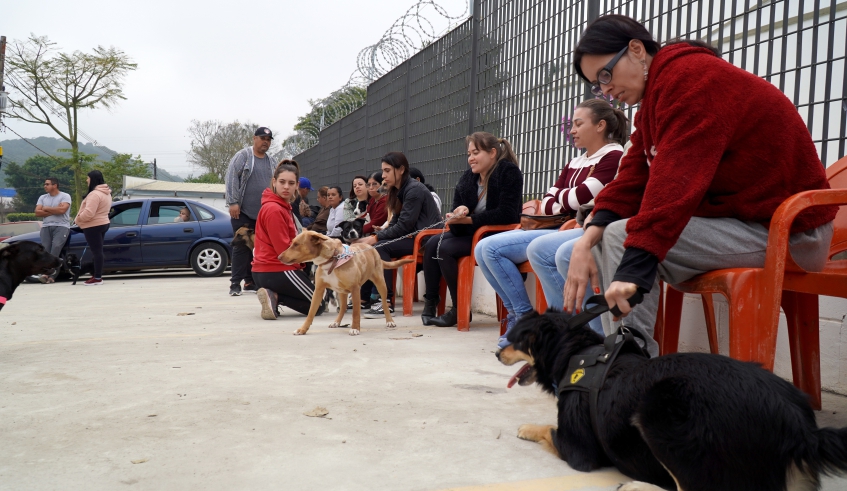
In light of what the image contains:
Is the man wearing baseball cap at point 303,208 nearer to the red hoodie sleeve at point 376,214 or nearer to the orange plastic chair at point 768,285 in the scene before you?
the red hoodie sleeve at point 376,214

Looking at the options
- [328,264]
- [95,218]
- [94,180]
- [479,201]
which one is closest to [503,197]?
[479,201]

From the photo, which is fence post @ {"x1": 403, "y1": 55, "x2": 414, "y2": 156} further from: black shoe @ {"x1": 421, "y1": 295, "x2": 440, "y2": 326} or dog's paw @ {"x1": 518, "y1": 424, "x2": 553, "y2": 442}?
dog's paw @ {"x1": 518, "y1": 424, "x2": 553, "y2": 442}

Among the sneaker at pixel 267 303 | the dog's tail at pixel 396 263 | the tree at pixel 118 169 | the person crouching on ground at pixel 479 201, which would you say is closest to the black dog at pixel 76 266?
the sneaker at pixel 267 303

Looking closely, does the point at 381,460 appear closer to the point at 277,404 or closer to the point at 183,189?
the point at 277,404

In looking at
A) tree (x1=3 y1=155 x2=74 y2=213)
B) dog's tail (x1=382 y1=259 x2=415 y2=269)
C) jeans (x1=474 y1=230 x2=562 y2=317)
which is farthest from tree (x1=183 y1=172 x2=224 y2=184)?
jeans (x1=474 y1=230 x2=562 y2=317)

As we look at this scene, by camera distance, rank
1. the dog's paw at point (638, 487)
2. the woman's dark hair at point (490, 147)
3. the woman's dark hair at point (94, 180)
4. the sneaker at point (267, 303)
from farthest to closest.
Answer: the woman's dark hair at point (94, 180) < the sneaker at point (267, 303) < the woman's dark hair at point (490, 147) < the dog's paw at point (638, 487)

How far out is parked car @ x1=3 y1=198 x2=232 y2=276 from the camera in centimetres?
1237

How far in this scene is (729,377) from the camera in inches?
69.8

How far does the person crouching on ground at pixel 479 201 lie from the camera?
524cm

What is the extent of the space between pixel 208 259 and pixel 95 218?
2566 mm

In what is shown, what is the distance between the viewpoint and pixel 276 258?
6.65 meters

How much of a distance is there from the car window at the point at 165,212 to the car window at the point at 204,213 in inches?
5.5

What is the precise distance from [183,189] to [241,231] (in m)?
29.3

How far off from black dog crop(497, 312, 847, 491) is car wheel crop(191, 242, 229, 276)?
1194 centimetres
